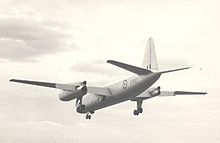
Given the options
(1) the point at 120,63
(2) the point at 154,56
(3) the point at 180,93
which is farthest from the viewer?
A: (3) the point at 180,93

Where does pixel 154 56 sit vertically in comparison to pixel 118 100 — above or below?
above

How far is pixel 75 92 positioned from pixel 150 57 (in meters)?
10.6

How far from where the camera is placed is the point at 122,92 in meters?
61.2

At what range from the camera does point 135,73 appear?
5872cm

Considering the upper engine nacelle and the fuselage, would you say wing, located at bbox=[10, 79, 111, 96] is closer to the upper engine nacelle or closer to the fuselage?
the upper engine nacelle

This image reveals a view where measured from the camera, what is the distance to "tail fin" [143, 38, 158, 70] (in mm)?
62000

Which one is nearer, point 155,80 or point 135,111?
point 155,80

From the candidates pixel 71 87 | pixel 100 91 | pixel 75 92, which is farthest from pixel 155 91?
pixel 71 87

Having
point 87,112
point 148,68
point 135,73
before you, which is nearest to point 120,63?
point 135,73

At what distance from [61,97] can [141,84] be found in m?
11.3

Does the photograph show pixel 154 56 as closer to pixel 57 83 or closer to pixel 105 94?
pixel 105 94

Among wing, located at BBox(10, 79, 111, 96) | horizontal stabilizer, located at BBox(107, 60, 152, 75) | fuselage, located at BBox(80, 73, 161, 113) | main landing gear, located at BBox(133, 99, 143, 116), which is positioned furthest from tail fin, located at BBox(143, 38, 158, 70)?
main landing gear, located at BBox(133, 99, 143, 116)

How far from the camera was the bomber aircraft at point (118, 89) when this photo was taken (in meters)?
58.7

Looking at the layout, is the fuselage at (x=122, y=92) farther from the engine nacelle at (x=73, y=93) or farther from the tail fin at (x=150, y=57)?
the engine nacelle at (x=73, y=93)
